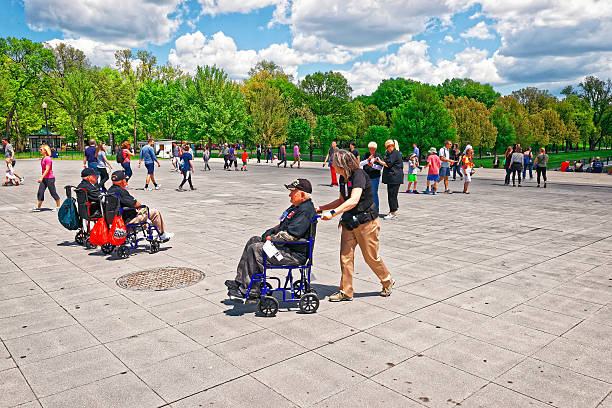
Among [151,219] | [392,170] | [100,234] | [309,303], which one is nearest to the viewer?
[309,303]

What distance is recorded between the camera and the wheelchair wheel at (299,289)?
5547 millimetres

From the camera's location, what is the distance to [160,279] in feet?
21.9

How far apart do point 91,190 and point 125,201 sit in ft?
3.04

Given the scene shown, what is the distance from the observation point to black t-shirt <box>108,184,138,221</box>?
25.5 feet

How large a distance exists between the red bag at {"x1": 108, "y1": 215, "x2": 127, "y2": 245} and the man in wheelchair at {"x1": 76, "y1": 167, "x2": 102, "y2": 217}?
830 mm

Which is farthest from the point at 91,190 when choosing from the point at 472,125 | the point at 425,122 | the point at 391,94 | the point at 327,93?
the point at 391,94

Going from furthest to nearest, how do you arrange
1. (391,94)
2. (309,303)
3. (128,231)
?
(391,94)
(128,231)
(309,303)

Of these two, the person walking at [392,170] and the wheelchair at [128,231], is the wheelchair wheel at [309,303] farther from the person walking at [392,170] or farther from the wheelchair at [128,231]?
the person walking at [392,170]

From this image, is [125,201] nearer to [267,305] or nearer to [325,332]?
[267,305]

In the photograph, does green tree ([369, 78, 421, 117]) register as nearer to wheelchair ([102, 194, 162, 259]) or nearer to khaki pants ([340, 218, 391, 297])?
wheelchair ([102, 194, 162, 259])

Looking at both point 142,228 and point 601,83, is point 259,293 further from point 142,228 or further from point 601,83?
point 601,83

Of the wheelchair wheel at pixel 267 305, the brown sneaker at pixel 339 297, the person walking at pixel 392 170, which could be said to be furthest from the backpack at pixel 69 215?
the person walking at pixel 392 170

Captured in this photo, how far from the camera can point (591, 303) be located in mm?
5715

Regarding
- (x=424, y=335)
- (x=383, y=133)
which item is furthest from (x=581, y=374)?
(x=383, y=133)
